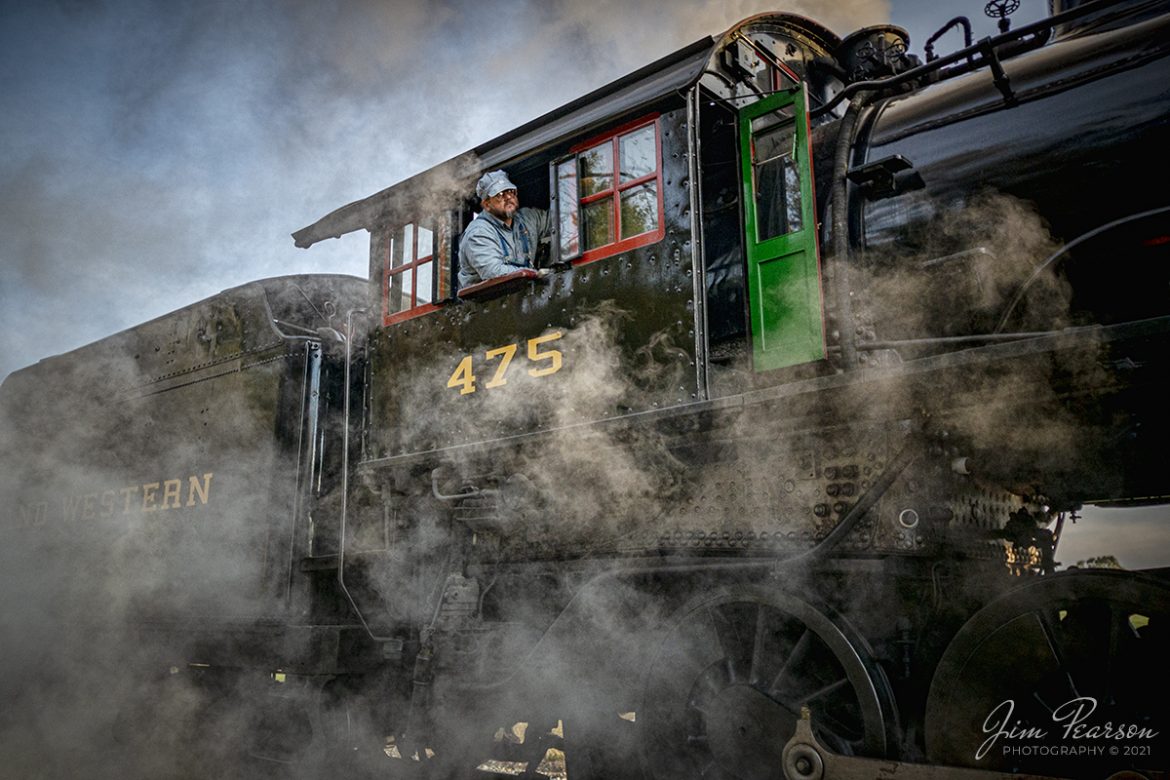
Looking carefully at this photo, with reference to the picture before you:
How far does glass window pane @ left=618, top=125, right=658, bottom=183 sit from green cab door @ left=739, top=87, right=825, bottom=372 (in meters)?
0.37

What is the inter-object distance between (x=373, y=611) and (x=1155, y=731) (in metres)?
3.42

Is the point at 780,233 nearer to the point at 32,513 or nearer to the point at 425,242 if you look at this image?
the point at 425,242

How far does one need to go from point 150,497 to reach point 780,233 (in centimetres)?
466

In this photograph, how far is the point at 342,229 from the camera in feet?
16.0

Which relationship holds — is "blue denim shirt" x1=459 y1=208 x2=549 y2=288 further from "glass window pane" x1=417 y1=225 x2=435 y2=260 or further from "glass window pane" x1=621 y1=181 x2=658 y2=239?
"glass window pane" x1=621 y1=181 x2=658 y2=239

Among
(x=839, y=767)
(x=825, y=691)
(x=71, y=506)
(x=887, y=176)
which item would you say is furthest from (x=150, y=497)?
(x=887, y=176)

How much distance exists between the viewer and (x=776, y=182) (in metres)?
3.17

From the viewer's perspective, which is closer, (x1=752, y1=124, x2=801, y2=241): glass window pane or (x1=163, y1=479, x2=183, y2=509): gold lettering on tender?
(x1=752, y1=124, x2=801, y2=241): glass window pane

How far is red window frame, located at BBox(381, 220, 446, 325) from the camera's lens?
14.1ft

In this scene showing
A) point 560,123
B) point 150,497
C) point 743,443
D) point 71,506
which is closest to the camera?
point 743,443

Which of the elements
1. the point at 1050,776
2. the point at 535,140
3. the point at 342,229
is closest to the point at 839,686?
the point at 1050,776

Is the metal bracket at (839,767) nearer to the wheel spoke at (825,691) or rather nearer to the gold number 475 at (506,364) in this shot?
the wheel spoke at (825,691)

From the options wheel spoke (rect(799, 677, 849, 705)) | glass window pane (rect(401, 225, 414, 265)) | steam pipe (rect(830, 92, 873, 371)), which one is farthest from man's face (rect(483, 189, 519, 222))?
wheel spoke (rect(799, 677, 849, 705))

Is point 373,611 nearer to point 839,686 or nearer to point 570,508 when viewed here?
point 570,508
